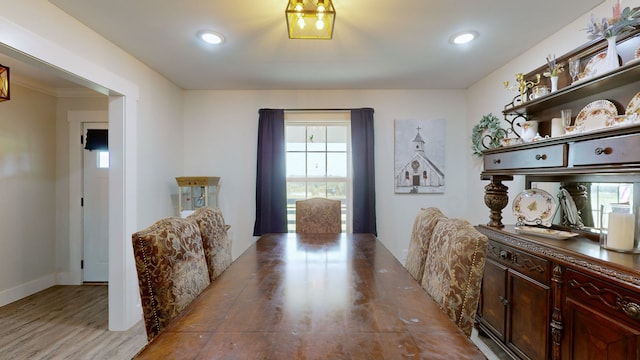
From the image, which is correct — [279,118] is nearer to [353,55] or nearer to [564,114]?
[353,55]

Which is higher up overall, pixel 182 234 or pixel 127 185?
pixel 127 185

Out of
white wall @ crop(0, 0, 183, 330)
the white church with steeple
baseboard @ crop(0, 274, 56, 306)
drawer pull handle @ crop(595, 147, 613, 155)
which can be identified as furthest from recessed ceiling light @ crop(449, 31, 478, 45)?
baseboard @ crop(0, 274, 56, 306)

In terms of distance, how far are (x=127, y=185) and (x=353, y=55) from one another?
2.39 meters

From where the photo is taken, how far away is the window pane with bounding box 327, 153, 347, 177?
3.80 meters

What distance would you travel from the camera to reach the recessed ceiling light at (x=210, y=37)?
218 centimetres

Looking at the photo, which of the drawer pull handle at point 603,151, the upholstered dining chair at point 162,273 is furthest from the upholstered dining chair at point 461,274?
the upholstered dining chair at point 162,273

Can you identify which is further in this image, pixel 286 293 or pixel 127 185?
pixel 127 185

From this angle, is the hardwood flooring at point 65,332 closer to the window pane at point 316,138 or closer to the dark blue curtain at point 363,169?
the dark blue curtain at point 363,169

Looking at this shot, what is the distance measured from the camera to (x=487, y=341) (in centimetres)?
233

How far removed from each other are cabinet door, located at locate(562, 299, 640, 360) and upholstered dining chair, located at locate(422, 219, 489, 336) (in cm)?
72

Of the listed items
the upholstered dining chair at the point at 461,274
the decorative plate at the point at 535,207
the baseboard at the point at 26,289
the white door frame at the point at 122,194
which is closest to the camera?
the upholstered dining chair at the point at 461,274

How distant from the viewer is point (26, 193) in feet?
10.9

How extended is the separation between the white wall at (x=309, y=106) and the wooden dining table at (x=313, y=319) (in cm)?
205

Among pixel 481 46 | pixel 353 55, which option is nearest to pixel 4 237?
pixel 353 55
